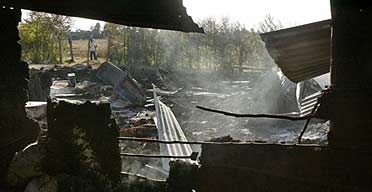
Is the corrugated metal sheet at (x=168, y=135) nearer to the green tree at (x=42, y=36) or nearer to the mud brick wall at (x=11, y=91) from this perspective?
the mud brick wall at (x=11, y=91)

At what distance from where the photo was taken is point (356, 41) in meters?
2.93

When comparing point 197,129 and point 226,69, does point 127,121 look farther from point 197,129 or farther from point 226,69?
point 226,69

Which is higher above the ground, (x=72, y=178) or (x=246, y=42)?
(x=246, y=42)

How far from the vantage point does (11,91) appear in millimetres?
5602

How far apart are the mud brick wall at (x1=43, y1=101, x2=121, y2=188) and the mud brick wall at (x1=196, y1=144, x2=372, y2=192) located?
54.2 inches

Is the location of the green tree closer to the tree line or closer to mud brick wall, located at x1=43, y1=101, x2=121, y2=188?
the tree line

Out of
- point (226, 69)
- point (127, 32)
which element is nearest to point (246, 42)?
point (226, 69)

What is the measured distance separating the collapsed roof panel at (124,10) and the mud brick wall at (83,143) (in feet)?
3.69

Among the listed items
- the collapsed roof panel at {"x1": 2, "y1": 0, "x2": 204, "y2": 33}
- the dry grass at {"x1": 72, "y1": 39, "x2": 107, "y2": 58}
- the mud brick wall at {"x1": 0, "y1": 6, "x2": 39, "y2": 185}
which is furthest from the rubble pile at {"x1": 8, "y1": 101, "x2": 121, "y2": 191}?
the dry grass at {"x1": 72, "y1": 39, "x2": 107, "y2": 58}

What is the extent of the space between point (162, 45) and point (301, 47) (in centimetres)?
3107

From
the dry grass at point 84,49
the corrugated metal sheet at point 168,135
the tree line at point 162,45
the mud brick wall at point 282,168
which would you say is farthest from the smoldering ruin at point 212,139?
the dry grass at point 84,49

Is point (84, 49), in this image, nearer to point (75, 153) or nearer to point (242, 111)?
point (242, 111)

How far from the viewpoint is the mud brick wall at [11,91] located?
546cm

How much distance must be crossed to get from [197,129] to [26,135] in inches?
519
